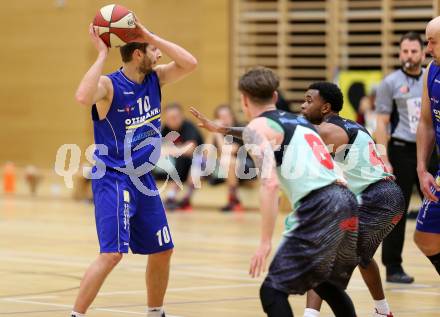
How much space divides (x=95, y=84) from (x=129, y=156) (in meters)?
0.61

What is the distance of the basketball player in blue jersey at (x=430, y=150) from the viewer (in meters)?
8.37

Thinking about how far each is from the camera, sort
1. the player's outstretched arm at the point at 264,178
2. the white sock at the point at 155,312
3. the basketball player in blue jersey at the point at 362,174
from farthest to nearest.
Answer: the white sock at the point at 155,312, the basketball player in blue jersey at the point at 362,174, the player's outstretched arm at the point at 264,178

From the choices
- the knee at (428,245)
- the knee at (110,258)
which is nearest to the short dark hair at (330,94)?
the knee at (428,245)

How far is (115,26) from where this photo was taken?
25.5ft

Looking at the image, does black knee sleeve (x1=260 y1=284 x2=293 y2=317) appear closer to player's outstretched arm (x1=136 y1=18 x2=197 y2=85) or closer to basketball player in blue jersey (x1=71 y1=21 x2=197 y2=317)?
basketball player in blue jersey (x1=71 y1=21 x2=197 y2=317)

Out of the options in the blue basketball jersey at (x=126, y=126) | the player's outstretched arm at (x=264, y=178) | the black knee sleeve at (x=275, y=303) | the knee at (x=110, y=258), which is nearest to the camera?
the player's outstretched arm at (x=264, y=178)

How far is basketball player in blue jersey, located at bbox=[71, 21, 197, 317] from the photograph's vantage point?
25.1 ft

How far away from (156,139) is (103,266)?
106 centimetres

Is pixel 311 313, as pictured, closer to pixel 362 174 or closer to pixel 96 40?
pixel 362 174

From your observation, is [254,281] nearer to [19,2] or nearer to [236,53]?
[236,53]

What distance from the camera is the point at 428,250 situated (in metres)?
8.47

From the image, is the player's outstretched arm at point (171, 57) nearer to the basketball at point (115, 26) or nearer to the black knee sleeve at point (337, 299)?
the basketball at point (115, 26)

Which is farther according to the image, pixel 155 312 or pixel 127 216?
pixel 155 312

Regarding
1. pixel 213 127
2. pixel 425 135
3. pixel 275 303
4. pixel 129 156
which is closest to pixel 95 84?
pixel 129 156
